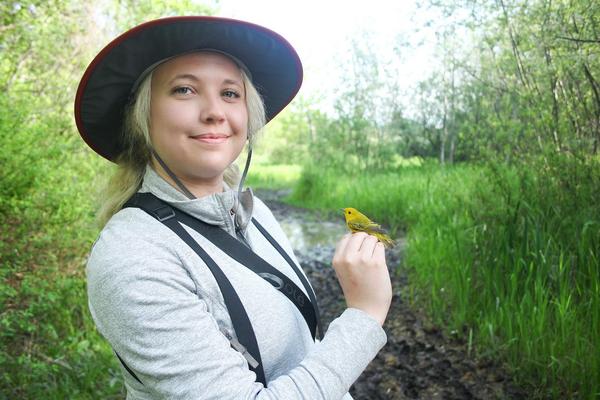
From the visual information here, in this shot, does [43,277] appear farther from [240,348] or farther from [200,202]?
[240,348]

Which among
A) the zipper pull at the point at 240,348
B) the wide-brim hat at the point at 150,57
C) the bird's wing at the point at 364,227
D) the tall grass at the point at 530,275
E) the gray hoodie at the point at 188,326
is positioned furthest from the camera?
the tall grass at the point at 530,275

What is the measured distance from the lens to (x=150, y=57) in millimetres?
1252

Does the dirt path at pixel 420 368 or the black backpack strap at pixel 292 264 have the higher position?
the black backpack strap at pixel 292 264

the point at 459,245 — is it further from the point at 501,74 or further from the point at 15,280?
the point at 15,280

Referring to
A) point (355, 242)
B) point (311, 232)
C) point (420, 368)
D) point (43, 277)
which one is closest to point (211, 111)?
point (355, 242)

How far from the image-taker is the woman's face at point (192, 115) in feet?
4.10

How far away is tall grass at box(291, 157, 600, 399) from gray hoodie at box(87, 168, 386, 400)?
2051mm

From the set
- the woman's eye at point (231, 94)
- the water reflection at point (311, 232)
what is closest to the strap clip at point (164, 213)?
the woman's eye at point (231, 94)

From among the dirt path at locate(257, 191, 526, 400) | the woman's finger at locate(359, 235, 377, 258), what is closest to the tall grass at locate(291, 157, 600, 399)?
the dirt path at locate(257, 191, 526, 400)

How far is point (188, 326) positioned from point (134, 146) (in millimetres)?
677

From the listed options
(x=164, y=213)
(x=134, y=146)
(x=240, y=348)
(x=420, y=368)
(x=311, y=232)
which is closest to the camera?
(x=240, y=348)

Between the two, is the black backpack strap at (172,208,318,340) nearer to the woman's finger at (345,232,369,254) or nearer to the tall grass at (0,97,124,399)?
the woman's finger at (345,232,369,254)

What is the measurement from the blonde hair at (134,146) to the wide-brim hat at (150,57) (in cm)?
4

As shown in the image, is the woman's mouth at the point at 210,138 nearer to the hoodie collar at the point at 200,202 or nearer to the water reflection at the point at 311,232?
the hoodie collar at the point at 200,202
